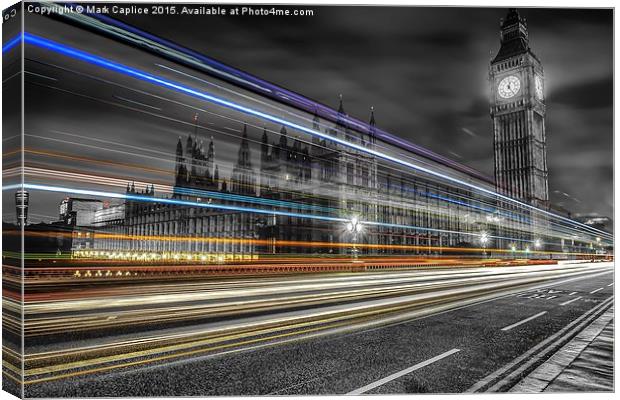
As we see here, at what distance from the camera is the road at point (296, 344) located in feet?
17.4

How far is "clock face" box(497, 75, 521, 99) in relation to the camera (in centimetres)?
804

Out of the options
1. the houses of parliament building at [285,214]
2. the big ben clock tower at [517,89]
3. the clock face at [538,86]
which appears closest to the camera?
the big ben clock tower at [517,89]

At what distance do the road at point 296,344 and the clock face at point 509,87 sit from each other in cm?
365

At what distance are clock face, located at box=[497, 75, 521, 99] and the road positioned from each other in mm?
3651

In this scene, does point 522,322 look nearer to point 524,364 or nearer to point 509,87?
point 524,364

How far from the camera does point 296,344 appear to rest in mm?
6953

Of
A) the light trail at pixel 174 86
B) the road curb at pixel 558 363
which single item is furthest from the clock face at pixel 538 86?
the road curb at pixel 558 363

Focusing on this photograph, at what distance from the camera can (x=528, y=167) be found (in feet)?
48.4

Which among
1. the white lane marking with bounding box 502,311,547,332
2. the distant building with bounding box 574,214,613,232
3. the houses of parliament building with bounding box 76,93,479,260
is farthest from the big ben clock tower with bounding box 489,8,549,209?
the houses of parliament building with bounding box 76,93,479,260

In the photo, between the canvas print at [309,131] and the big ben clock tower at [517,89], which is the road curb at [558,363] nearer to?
the canvas print at [309,131]

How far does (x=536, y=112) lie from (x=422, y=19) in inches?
128

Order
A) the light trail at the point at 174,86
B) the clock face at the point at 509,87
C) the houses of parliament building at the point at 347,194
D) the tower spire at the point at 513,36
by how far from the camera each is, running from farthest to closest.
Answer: the houses of parliament building at the point at 347,194, the clock face at the point at 509,87, the tower spire at the point at 513,36, the light trail at the point at 174,86

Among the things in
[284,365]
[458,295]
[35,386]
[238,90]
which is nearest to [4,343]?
[35,386]

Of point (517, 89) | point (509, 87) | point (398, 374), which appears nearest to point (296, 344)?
point (398, 374)
